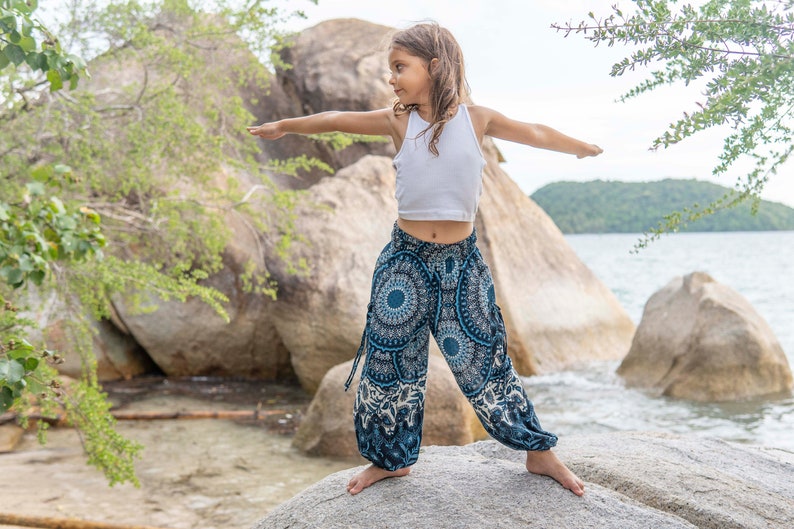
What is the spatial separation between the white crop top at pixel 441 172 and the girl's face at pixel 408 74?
4.6 inches

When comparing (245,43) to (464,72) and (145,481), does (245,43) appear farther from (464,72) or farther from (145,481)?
(464,72)

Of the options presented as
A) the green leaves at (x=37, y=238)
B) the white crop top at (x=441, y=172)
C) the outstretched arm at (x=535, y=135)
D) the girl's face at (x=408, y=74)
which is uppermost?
the girl's face at (x=408, y=74)

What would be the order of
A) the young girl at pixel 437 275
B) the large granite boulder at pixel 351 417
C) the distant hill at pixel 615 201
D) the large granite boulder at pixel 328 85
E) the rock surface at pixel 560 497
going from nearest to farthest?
the rock surface at pixel 560 497 → the young girl at pixel 437 275 → the large granite boulder at pixel 351 417 → the large granite boulder at pixel 328 85 → the distant hill at pixel 615 201

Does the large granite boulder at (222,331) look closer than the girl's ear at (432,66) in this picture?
No

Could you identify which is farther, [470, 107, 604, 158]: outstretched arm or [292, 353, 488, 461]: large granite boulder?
[292, 353, 488, 461]: large granite boulder

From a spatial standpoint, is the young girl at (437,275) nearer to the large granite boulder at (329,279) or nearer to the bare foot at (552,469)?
the bare foot at (552,469)

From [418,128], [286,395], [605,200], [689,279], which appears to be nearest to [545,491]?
[418,128]

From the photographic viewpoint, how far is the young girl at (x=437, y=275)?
3.09 m

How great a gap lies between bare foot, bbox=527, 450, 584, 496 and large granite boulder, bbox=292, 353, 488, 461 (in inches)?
134

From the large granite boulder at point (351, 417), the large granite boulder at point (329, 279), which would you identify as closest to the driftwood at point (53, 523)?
the large granite boulder at point (351, 417)

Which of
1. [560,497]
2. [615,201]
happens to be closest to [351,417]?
[560,497]

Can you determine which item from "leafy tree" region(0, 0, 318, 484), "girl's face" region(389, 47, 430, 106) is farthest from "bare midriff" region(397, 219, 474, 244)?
"leafy tree" region(0, 0, 318, 484)

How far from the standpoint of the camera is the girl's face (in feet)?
10.00

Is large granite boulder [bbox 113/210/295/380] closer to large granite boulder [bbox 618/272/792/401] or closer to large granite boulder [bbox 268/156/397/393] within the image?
large granite boulder [bbox 268/156/397/393]
